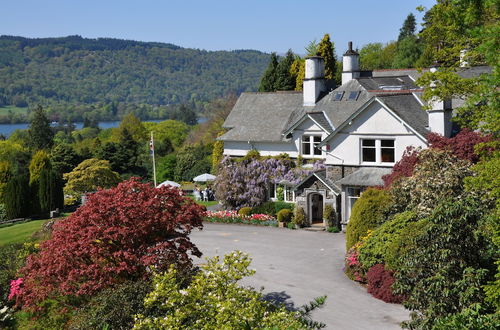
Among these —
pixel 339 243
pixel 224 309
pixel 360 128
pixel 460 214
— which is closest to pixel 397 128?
pixel 360 128

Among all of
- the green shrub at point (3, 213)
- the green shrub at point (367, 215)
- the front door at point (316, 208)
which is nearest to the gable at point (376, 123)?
the front door at point (316, 208)

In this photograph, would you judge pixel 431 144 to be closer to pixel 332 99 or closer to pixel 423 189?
pixel 423 189

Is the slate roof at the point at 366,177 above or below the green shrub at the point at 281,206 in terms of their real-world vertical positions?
above

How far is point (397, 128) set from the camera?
30.9m

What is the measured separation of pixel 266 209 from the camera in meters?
36.9

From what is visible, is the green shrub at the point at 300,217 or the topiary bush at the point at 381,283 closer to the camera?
the topiary bush at the point at 381,283

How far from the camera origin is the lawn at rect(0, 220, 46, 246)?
106ft

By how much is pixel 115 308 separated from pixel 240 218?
20642mm

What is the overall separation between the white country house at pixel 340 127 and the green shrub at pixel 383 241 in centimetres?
808

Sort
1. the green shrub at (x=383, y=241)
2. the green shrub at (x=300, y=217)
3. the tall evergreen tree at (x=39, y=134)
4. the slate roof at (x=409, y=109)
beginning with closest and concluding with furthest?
the green shrub at (x=383, y=241), the slate roof at (x=409, y=109), the green shrub at (x=300, y=217), the tall evergreen tree at (x=39, y=134)

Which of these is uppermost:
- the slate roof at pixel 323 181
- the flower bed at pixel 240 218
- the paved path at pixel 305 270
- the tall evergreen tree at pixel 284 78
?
the tall evergreen tree at pixel 284 78

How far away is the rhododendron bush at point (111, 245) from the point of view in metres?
17.6

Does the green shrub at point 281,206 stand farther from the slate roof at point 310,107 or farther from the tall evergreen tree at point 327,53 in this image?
the tall evergreen tree at point 327,53

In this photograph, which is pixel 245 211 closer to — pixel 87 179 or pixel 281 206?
pixel 281 206
